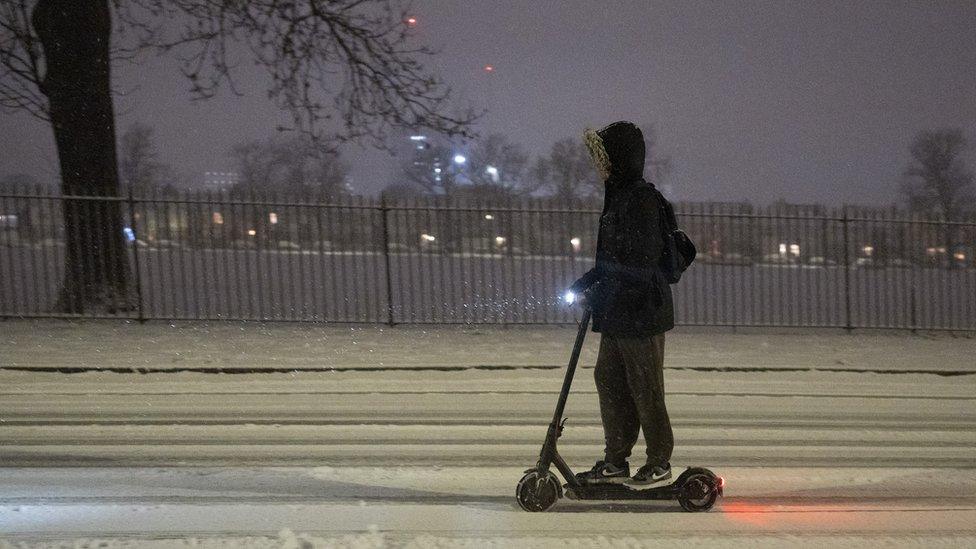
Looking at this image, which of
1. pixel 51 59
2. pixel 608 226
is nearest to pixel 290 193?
pixel 51 59

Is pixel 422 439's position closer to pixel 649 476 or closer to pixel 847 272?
pixel 649 476

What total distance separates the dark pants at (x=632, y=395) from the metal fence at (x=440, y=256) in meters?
7.32

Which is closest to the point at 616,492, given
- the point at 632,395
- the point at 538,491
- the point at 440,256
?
the point at 538,491

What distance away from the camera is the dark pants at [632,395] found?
176 inches

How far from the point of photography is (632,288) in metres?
4.38

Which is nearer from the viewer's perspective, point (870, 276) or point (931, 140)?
point (870, 276)

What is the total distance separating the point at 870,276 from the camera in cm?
1316

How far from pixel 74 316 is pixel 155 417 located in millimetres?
5306

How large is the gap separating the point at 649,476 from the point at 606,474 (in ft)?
0.73

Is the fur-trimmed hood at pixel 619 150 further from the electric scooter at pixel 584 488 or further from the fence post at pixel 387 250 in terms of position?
the fence post at pixel 387 250

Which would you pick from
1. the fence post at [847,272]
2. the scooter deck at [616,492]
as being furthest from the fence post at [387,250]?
the scooter deck at [616,492]

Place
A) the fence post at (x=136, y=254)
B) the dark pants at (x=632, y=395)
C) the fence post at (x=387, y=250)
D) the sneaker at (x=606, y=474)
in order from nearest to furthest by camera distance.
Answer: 1. the dark pants at (x=632, y=395)
2. the sneaker at (x=606, y=474)
3. the fence post at (x=136, y=254)
4. the fence post at (x=387, y=250)

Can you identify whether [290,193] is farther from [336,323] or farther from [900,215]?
[900,215]

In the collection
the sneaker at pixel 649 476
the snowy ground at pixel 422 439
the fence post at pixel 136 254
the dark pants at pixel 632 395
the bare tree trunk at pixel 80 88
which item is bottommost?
the snowy ground at pixel 422 439
